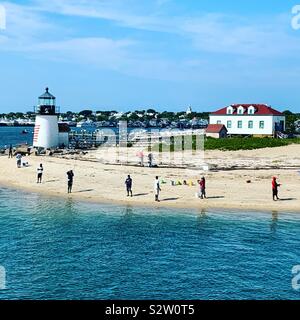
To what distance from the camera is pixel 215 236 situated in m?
23.3

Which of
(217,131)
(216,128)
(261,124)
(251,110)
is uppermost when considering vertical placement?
(251,110)

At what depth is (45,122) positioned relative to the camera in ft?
198

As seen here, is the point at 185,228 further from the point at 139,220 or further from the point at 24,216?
the point at 24,216

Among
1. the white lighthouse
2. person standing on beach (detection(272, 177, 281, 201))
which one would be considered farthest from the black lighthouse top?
person standing on beach (detection(272, 177, 281, 201))

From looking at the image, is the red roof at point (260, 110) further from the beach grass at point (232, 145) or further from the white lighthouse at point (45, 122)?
the white lighthouse at point (45, 122)

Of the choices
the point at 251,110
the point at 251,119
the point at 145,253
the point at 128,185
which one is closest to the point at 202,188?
the point at 128,185

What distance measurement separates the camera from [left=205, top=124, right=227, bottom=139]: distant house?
73.4 m

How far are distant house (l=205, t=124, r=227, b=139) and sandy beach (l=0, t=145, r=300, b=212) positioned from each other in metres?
15.7

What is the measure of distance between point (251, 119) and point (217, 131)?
6128 mm

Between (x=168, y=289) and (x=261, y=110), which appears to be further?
(x=261, y=110)

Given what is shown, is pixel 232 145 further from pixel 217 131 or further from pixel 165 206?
pixel 165 206
